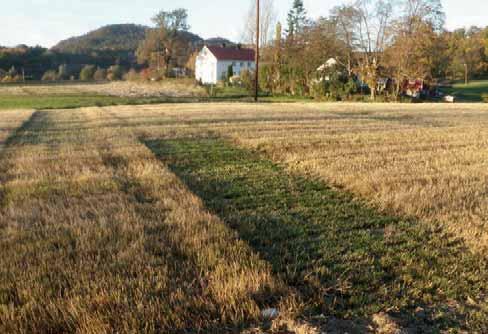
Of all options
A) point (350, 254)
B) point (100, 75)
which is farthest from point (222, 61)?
point (350, 254)

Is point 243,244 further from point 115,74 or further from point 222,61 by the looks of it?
point 115,74

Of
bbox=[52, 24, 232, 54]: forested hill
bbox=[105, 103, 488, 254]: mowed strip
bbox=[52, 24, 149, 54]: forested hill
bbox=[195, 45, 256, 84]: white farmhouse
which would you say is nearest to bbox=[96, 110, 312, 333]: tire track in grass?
bbox=[105, 103, 488, 254]: mowed strip

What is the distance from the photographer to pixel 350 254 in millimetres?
3994

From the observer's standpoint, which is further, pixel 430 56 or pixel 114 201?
pixel 430 56

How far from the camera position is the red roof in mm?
74188

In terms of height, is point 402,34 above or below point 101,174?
above

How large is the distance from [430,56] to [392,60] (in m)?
5.60

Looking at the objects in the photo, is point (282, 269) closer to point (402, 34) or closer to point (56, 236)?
point (56, 236)

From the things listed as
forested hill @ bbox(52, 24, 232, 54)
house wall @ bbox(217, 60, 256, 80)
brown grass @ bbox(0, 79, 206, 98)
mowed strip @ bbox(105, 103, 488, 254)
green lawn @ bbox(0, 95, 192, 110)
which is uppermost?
forested hill @ bbox(52, 24, 232, 54)

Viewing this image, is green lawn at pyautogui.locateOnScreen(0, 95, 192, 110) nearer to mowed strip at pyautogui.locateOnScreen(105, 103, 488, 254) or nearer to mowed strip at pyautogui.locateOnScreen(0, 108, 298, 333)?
mowed strip at pyautogui.locateOnScreen(105, 103, 488, 254)

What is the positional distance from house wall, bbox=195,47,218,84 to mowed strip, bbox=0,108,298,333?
2728 inches

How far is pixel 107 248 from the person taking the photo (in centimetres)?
394

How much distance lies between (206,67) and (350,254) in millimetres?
78077

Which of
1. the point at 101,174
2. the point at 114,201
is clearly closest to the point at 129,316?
the point at 114,201
